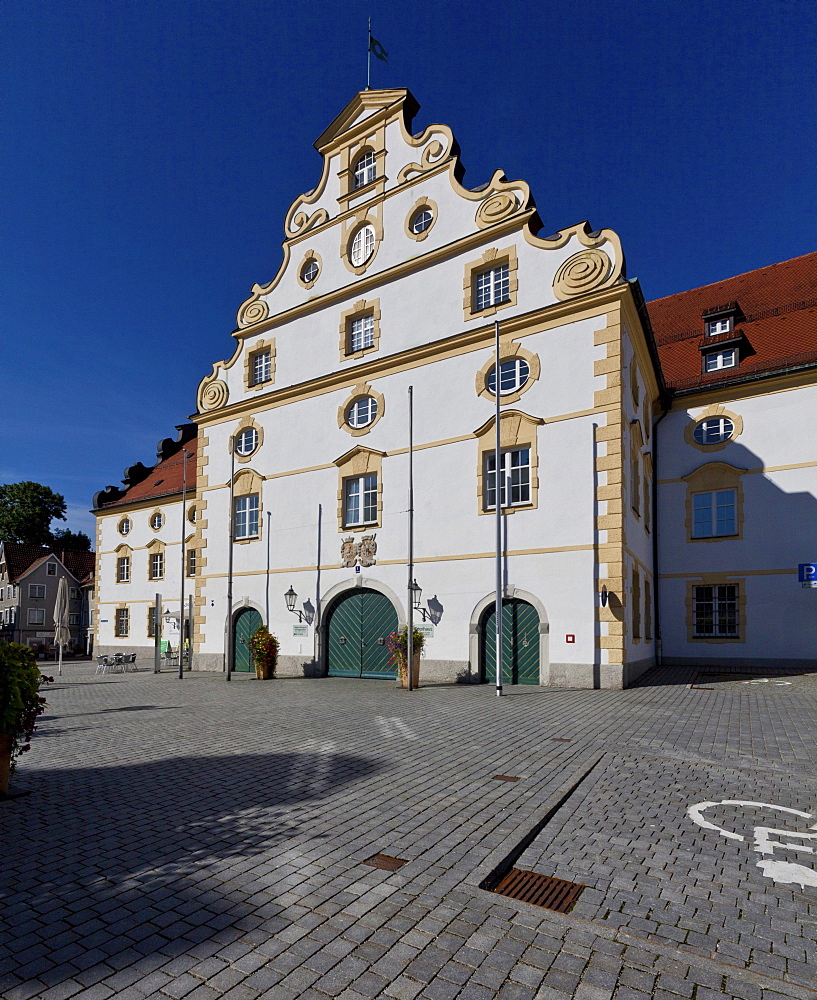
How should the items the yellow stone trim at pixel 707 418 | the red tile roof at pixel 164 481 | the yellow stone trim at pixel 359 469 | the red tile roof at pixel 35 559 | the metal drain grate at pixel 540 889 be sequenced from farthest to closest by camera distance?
the red tile roof at pixel 35 559
the red tile roof at pixel 164 481
the yellow stone trim at pixel 707 418
the yellow stone trim at pixel 359 469
the metal drain grate at pixel 540 889

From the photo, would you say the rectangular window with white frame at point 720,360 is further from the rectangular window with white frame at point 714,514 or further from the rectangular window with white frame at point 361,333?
the rectangular window with white frame at point 361,333

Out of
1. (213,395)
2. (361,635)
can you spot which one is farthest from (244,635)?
(213,395)

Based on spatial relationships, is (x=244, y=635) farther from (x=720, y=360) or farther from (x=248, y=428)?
(x=720, y=360)

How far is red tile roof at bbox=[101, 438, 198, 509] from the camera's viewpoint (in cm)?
3778

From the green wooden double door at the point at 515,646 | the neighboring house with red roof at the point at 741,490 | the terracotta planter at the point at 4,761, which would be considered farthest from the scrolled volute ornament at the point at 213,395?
the terracotta planter at the point at 4,761

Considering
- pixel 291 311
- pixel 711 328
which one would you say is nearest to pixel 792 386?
pixel 711 328

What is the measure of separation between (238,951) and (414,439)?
57.7ft

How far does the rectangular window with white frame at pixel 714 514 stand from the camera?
22.2m

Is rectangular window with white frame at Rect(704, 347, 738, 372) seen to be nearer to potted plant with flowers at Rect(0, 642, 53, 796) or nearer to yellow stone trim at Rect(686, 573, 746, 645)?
yellow stone trim at Rect(686, 573, 746, 645)

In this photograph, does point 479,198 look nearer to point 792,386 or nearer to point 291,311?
point 291,311

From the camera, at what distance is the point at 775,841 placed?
550 cm

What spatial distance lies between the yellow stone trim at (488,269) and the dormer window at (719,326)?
30.6ft

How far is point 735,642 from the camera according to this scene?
21.4 m

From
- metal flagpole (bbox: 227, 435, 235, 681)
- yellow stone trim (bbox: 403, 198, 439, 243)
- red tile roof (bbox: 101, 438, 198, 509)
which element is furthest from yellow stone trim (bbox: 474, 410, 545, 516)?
red tile roof (bbox: 101, 438, 198, 509)
